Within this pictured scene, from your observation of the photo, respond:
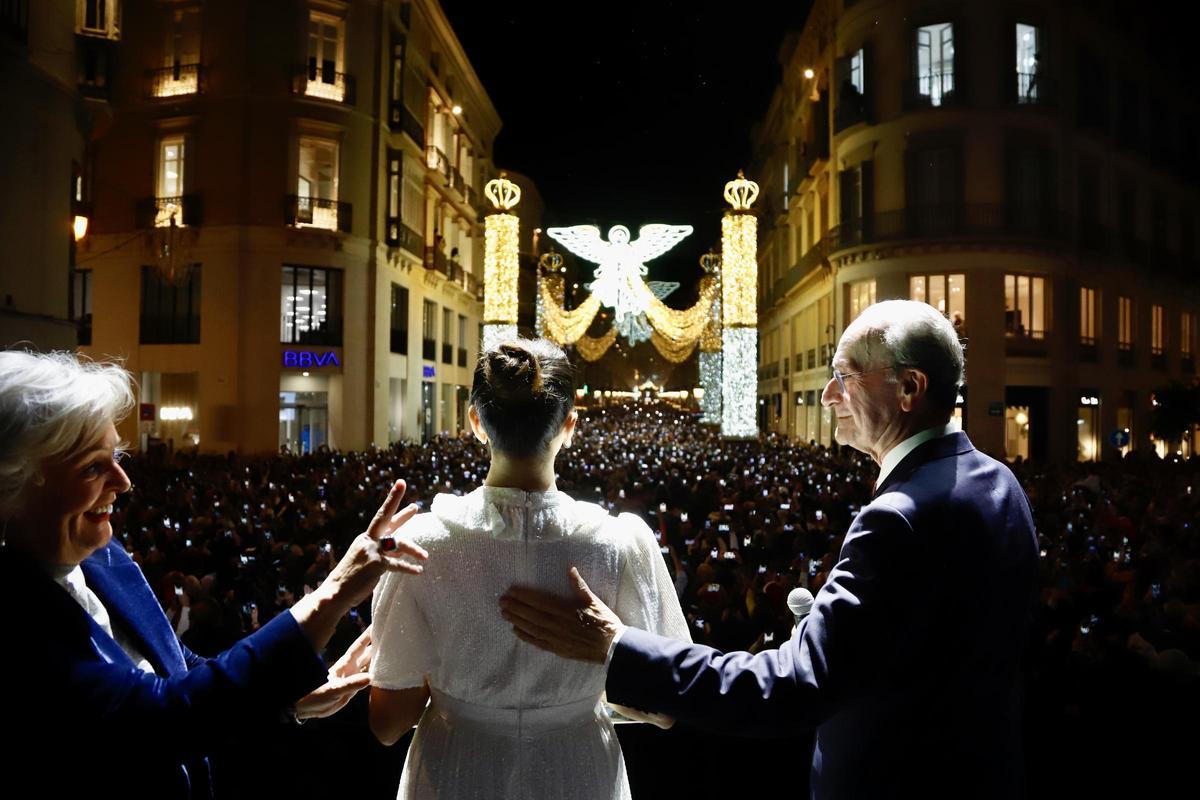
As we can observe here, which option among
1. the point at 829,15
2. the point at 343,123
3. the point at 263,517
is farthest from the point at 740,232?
the point at 263,517

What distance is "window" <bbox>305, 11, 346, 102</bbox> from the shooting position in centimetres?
2736

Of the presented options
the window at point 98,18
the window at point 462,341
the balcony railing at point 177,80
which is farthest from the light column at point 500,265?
the window at point 462,341

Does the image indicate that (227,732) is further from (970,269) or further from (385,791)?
(970,269)

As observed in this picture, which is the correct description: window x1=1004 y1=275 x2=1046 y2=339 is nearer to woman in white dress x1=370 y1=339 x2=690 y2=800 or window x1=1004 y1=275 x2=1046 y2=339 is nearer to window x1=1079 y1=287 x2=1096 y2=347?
window x1=1079 y1=287 x2=1096 y2=347

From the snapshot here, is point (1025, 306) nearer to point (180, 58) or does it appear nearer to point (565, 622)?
point (180, 58)

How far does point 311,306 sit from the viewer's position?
2806 cm

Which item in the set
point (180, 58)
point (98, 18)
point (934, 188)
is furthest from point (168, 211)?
point (934, 188)

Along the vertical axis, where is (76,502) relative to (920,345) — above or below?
below

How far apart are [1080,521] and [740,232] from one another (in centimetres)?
1767

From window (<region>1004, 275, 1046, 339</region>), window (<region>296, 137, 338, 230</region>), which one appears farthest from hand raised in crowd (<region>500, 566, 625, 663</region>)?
window (<region>1004, 275, 1046, 339</region>)

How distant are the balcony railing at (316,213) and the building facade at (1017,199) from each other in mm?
16847

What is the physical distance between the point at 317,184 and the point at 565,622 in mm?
29261

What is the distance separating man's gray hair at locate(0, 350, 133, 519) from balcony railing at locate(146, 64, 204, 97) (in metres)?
28.5

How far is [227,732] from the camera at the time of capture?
1.81 m
